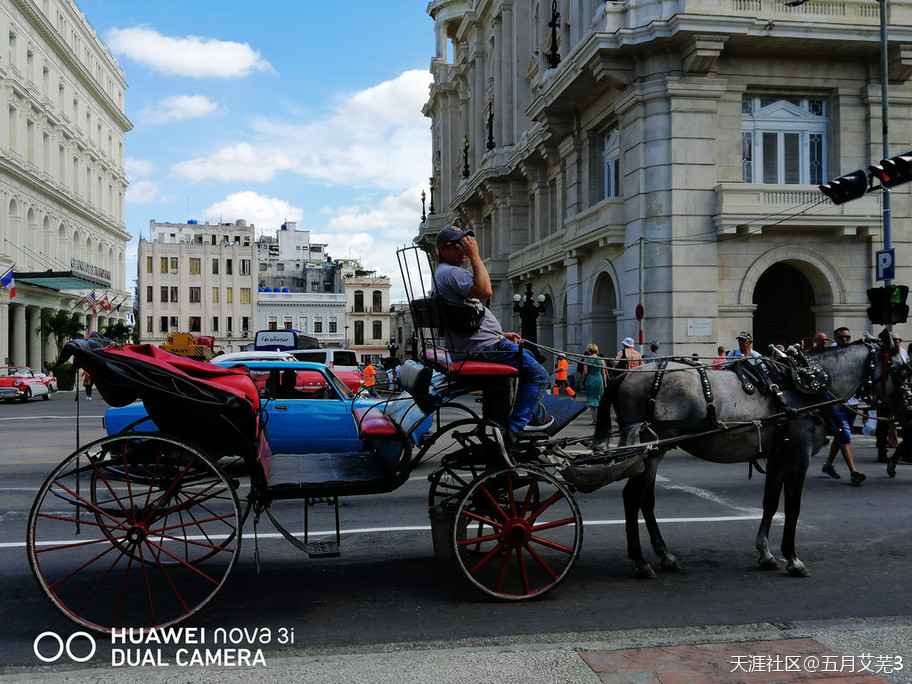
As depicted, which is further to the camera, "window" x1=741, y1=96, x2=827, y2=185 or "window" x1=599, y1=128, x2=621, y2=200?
"window" x1=599, y1=128, x2=621, y2=200

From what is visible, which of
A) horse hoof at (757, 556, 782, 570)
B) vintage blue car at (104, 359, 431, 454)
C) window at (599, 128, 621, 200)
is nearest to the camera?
horse hoof at (757, 556, 782, 570)

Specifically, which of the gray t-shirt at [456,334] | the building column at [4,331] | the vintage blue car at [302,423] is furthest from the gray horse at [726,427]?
the building column at [4,331]

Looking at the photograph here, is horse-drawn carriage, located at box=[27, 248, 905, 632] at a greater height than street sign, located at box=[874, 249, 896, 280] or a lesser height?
lesser

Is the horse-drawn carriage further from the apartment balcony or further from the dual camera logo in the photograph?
the apartment balcony

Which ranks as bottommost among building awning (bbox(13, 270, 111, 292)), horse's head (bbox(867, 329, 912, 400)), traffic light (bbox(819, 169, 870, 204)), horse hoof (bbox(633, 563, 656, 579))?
horse hoof (bbox(633, 563, 656, 579))

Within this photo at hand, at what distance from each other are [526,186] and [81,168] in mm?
50154

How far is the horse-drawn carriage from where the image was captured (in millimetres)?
4918

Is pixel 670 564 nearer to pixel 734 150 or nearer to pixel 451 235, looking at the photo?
pixel 451 235

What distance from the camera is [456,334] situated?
571 cm

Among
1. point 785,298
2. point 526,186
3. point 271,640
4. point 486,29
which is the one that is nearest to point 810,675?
point 271,640

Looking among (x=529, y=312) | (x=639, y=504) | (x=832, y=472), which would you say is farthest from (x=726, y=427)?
(x=529, y=312)

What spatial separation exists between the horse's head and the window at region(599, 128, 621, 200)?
17.8 meters

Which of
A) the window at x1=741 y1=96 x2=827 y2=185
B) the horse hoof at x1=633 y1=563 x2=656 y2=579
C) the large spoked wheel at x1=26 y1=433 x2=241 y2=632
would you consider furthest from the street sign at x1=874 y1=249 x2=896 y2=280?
the large spoked wheel at x1=26 y1=433 x2=241 y2=632

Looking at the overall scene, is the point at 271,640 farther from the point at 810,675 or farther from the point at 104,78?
the point at 104,78
